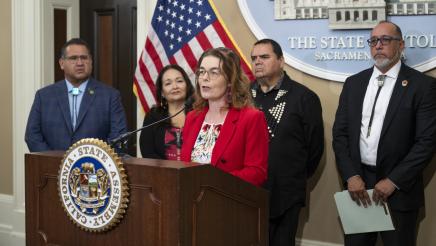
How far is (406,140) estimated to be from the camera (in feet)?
10.8

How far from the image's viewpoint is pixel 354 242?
11.5ft

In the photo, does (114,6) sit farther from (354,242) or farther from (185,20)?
(354,242)

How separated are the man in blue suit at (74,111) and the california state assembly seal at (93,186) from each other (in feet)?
5.50

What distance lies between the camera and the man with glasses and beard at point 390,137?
3260 mm

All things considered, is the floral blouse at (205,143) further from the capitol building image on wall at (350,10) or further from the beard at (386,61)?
the capitol building image on wall at (350,10)

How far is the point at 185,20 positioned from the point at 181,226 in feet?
9.15

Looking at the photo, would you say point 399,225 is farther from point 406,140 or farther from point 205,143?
point 205,143

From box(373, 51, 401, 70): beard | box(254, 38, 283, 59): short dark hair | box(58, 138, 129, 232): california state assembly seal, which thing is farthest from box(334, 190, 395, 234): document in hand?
box(58, 138, 129, 232): california state assembly seal

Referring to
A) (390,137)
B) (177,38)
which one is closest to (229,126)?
(390,137)

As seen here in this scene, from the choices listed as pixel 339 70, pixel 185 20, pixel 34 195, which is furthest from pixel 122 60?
pixel 34 195

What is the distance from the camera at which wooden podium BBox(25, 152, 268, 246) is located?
2018mm

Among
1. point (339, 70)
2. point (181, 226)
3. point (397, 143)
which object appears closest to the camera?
point (181, 226)

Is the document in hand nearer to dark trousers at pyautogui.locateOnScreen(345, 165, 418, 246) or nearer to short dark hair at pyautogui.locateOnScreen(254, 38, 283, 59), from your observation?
dark trousers at pyautogui.locateOnScreen(345, 165, 418, 246)

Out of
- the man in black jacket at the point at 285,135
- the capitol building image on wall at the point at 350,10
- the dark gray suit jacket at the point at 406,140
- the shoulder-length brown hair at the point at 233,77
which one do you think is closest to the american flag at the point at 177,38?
the capitol building image on wall at the point at 350,10
